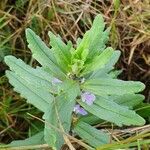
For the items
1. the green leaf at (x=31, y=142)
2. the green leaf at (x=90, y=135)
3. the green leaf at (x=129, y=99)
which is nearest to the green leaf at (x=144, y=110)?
the green leaf at (x=129, y=99)

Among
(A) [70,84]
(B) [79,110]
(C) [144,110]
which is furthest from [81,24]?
(A) [70,84]

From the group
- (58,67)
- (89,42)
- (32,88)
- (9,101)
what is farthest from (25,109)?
(89,42)

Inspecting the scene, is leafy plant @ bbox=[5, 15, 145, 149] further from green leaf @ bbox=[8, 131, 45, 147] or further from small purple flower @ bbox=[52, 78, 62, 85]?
green leaf @ bbox=[8, 131, 45, 147]

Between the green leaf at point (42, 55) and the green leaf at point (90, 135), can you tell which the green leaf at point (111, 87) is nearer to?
the green leaf at point (42, 55)

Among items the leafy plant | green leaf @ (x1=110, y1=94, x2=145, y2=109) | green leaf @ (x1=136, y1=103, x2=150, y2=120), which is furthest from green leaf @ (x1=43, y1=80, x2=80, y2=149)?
green leaf @ (x1=136, y1=103, x2=150, y2=120)

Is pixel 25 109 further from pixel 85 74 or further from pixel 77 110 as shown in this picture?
pixel 85 74

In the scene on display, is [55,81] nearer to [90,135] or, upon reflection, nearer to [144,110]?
[90,135]
